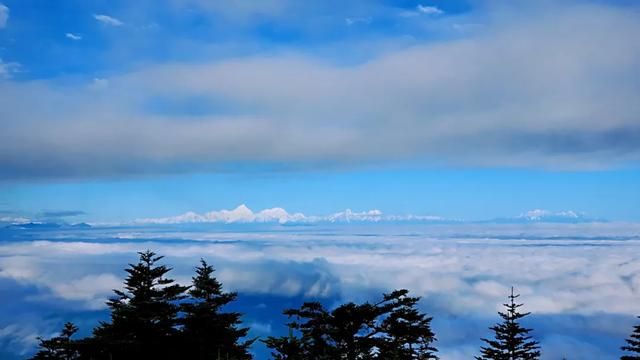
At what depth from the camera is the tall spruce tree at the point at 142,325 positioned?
34.5 m

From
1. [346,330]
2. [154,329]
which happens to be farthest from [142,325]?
[346,330]

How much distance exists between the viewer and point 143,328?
35969 millimetres

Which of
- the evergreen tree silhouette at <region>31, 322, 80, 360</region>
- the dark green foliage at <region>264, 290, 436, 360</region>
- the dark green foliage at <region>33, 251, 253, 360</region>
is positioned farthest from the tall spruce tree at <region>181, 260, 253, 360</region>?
the dark green foliage at <region>264, 290, 436, 360</region>

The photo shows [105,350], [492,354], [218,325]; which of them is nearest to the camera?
[105,350]

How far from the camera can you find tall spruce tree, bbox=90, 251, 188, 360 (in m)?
34.5

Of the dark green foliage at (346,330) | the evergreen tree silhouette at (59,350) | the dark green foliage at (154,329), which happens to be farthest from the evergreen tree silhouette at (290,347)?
the evergreen tree silhouette at (59,350)

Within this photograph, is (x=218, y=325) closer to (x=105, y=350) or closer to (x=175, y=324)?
(x=175, y=324)

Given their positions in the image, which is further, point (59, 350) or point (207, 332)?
point (59, 350)

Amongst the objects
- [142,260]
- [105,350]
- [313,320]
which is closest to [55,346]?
[142,260]

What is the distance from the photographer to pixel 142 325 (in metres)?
36.0

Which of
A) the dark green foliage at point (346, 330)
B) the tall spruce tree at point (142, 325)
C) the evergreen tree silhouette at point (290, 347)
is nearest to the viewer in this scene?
the evergreen tree silhouette at point (290, 347)

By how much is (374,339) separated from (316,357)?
3294mm

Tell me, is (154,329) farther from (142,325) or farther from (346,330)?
(346,330)

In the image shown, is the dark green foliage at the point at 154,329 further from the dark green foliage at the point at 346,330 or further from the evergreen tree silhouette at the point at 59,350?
the dark green foliage at the point at 346,330
